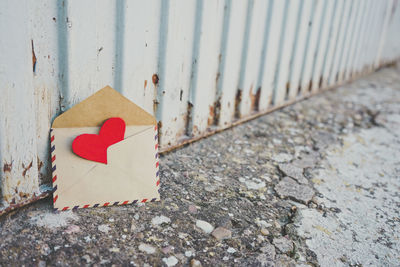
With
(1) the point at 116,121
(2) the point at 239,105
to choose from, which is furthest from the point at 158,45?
(2) the point at 239,105

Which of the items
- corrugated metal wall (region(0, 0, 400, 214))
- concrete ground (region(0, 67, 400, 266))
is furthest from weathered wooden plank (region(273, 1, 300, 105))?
concrete ground (region(0, 67, 400, 266))

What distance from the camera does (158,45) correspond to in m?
1.41

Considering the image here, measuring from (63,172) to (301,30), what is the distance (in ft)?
5.89

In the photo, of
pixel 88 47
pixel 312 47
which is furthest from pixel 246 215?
pixel 312 47

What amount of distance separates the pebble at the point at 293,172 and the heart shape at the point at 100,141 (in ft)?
2.59

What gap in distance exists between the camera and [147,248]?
107 centimetres

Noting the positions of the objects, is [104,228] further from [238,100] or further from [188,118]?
[238,100]

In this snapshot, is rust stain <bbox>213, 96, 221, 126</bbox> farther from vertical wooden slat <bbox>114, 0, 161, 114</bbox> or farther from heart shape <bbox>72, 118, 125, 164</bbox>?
heart shape <bbox>72, 118, 125, 164</bbox>

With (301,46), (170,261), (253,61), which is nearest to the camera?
(170,261)

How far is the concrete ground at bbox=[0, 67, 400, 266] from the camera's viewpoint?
105 centimetres

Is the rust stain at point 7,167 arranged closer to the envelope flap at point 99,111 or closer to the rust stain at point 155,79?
the envelope flap at point 99,111

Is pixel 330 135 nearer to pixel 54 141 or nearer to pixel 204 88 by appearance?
pixel 204 88

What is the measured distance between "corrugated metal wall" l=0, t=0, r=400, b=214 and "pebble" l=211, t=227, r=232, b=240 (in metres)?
0.54

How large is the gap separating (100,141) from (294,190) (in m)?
0.82
